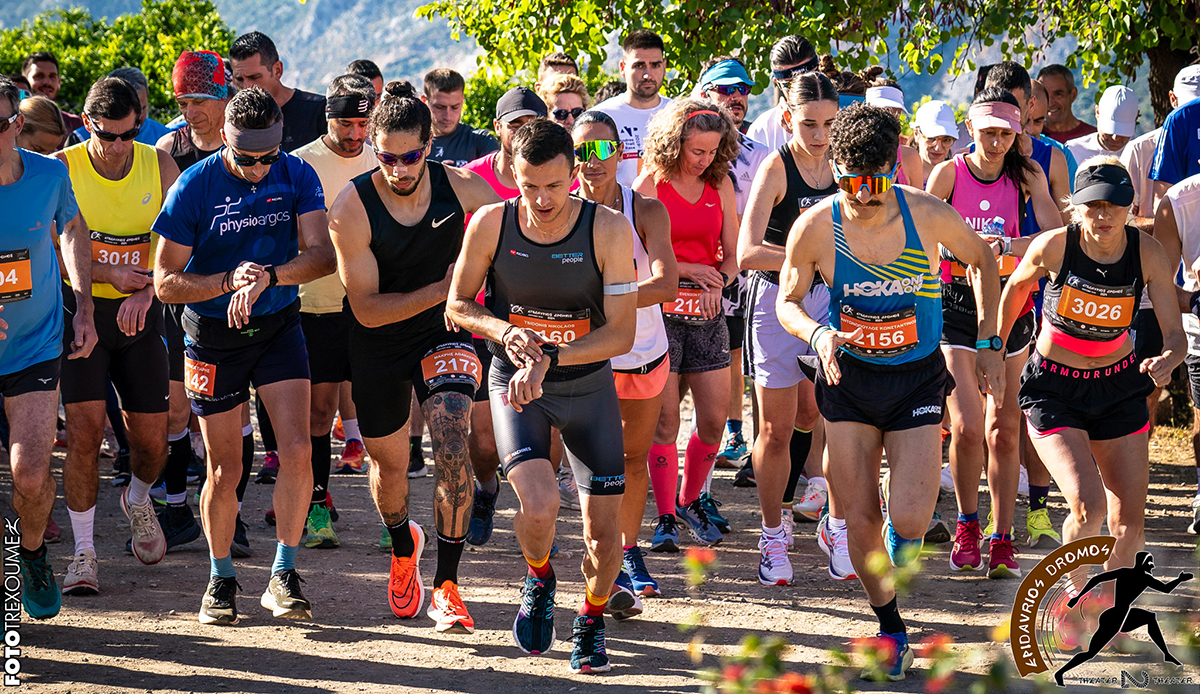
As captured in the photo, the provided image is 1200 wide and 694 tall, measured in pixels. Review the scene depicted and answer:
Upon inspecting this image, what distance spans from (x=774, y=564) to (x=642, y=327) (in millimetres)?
1448

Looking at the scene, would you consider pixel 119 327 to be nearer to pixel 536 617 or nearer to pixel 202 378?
pixel 202 378

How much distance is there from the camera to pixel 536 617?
509 centimetres

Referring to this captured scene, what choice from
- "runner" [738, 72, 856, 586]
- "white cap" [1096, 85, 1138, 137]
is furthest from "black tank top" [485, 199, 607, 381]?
"white cap" [1096, 85, 1138, 137]

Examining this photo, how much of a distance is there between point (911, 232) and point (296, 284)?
2.70 m

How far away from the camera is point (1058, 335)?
17.5ft

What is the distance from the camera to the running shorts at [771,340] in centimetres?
624

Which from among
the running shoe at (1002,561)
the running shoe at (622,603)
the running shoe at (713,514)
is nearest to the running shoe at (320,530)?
the running shoe at (622,603)

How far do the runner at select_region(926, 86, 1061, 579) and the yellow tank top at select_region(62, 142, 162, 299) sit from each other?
4.02m

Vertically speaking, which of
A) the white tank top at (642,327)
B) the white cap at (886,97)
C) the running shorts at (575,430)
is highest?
the white cap at (886,97)

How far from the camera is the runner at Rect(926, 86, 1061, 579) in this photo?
612cm

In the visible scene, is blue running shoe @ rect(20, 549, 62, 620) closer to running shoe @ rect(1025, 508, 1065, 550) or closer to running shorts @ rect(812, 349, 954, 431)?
running shorts @ rect(812, 349, 954, 431)

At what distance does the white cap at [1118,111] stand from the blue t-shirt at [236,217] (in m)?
5.34

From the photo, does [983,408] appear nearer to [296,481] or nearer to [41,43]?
[296,481]

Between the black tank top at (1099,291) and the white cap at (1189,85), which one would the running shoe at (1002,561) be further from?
the white cap at (1189,85)
